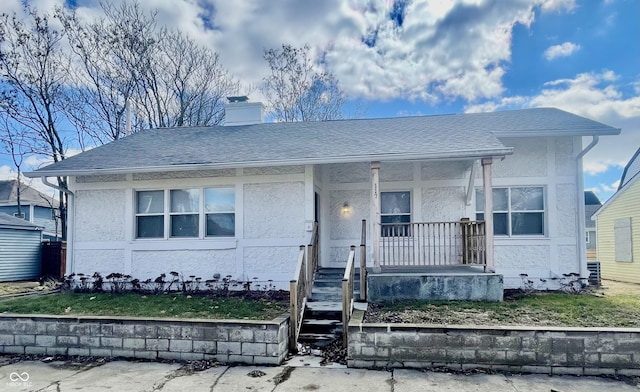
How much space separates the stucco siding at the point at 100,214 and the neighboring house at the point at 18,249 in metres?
8.07

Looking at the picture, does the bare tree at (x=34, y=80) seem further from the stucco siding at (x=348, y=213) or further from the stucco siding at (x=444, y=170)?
the stucco siding at (x=444, y=170)

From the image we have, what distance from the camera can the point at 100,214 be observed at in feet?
33.8

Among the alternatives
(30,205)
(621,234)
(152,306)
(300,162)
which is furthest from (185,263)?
(30,205)

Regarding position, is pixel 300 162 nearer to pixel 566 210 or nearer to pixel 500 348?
pixel 500 348

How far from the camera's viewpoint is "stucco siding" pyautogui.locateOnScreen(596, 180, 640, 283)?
1510cm

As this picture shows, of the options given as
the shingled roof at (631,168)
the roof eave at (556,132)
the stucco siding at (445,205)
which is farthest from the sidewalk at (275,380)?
the shingled roof at (631,168)

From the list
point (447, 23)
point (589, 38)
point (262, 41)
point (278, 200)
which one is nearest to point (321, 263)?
point (278, 200)

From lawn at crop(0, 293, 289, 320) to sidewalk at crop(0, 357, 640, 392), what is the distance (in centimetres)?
136

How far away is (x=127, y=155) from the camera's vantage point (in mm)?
10680

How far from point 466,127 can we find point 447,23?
3820 mm

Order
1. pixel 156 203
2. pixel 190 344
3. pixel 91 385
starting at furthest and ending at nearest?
pixel 156 203 → pixel 190 344 → pixel 91 385

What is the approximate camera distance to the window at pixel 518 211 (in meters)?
10.2

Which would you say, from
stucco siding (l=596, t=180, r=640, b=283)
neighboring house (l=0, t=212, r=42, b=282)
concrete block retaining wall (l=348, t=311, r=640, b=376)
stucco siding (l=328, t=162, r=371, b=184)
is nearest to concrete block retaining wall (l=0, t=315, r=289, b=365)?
concrete block retaining wall (l=348, t=311, r=640, b=376)

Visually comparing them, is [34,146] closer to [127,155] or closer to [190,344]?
[127,155]
